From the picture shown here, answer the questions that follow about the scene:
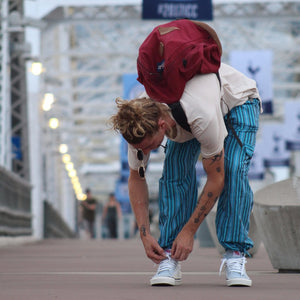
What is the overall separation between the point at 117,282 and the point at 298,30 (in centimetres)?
3402

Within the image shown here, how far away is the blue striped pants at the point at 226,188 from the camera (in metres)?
4.98

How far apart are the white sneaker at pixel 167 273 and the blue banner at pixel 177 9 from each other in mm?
10372

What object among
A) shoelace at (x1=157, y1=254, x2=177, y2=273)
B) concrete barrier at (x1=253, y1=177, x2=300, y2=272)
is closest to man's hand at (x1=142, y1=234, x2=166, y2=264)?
shoelace at (x1=157, y1=254, x2=177, y2=273)

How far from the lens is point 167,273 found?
16.2 feet

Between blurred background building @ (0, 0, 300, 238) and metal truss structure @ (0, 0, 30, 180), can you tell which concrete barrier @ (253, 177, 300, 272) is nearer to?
blurred background building @ (0, 0, 300, 238)

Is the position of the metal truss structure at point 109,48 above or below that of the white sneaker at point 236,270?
above

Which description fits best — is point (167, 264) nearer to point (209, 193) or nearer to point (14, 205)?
point (209, 193)

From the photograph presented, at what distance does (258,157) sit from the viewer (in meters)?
29.6

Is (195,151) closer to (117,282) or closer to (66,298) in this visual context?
(117,282)

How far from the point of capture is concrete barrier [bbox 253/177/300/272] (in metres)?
6.26

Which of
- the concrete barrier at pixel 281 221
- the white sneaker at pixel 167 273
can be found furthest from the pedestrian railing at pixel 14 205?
the white sneaker at pixel 167 273

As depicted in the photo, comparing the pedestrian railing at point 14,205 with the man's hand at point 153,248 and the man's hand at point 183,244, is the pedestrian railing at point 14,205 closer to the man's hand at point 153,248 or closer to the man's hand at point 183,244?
the man's hand at point 153,248

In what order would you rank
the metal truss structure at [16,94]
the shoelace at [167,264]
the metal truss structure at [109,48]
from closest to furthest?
the shoelace at [167,264] → the metal truss structure at [16,94] → the metal truss structure at [109,48]

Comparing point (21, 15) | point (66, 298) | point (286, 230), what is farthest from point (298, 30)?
point (66, 298)
